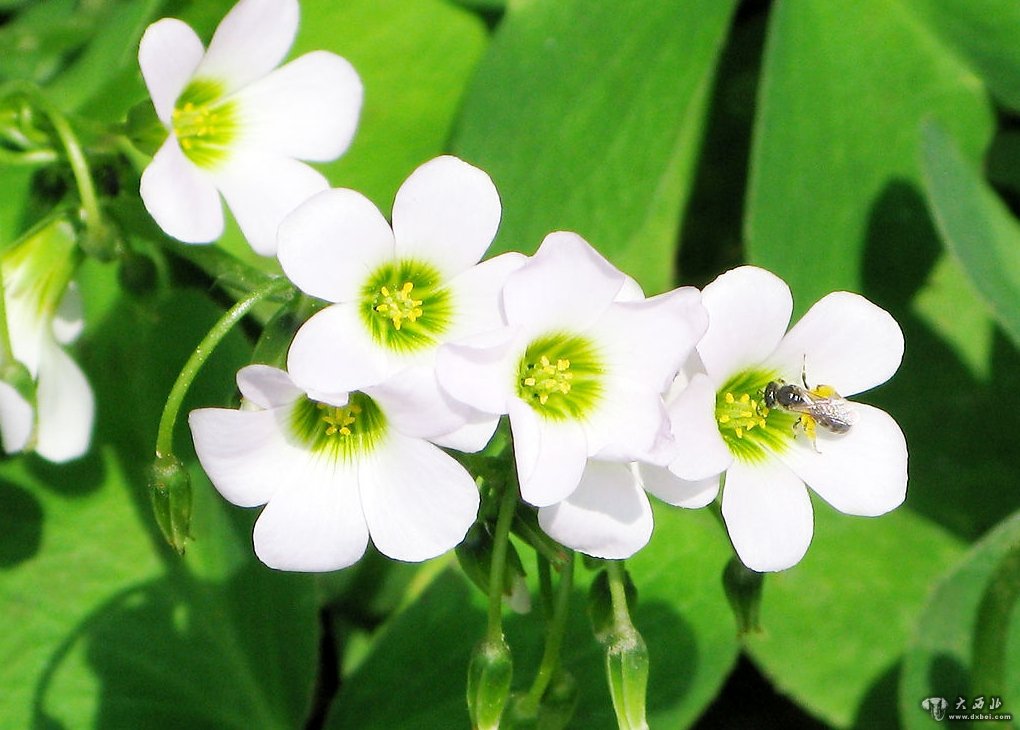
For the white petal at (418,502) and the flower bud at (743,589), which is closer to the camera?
the white petal at (418,502)

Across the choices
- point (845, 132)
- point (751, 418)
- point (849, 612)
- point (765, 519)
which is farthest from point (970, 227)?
point (765, 519)

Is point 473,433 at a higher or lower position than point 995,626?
higher

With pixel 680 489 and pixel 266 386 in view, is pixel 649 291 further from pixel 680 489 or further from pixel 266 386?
pixel 266 386

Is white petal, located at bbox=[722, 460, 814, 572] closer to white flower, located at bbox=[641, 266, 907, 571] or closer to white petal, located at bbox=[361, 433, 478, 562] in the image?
white flower, located at bbox=[641, 266, 907, 571]

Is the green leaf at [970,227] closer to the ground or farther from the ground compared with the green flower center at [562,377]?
closer to the ground

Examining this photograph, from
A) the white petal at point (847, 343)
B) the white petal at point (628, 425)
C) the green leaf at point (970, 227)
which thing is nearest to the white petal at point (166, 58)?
the white petal at point (628, 425)

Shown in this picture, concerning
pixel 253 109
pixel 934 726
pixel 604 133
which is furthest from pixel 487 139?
pixel 934 726

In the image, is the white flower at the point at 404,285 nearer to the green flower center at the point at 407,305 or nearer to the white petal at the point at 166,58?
the green flower center at the point at 407,305
